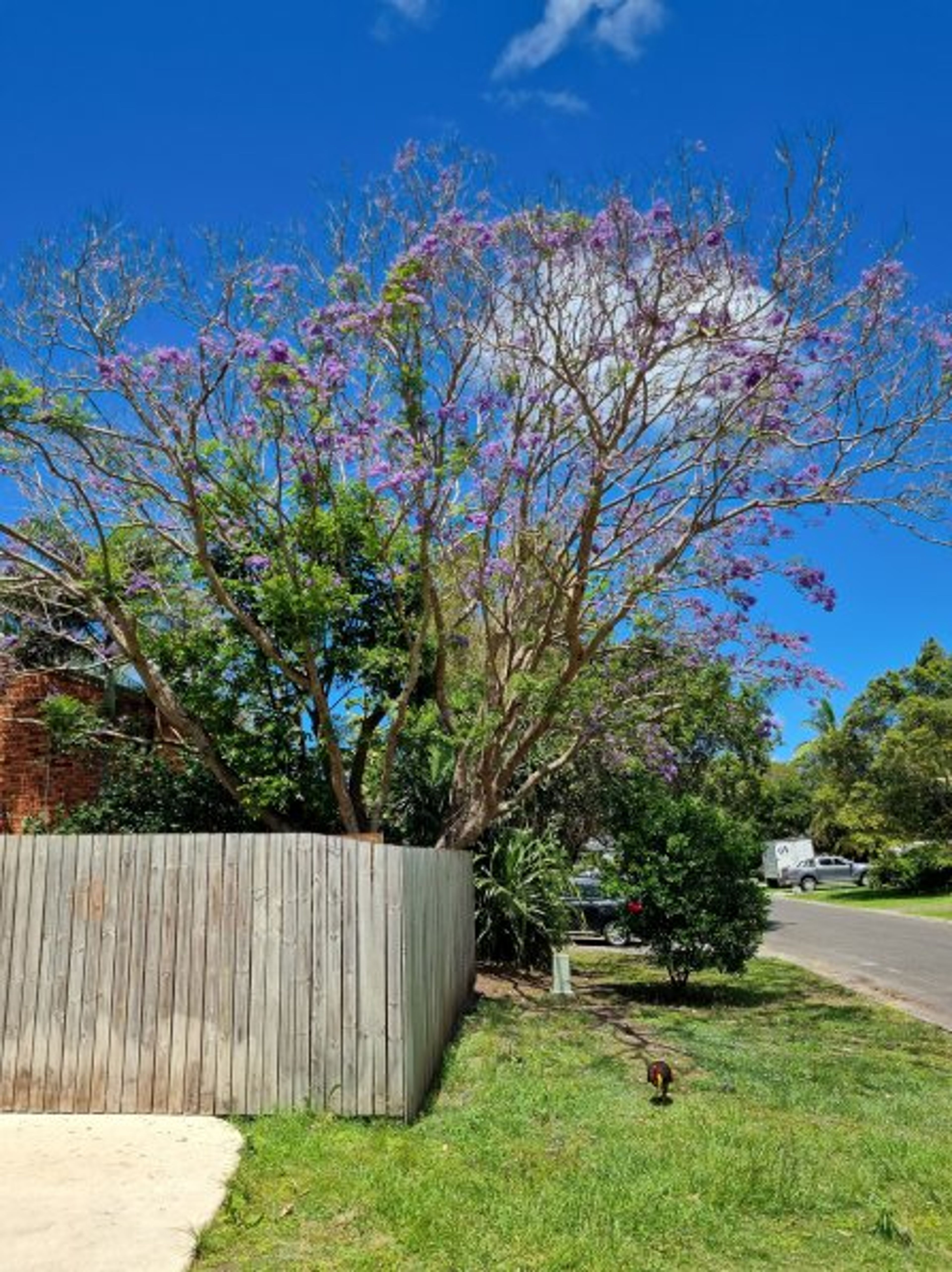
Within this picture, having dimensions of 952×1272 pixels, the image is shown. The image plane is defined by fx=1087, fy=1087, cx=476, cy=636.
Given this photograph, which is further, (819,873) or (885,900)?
(819,873)

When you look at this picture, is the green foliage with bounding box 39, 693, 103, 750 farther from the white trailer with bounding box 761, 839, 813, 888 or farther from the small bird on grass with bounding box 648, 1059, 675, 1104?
the white trailer with bounding box 761, 839, 813, 888

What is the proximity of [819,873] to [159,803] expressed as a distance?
40601 mm

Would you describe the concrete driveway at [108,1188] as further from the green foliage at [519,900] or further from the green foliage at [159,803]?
the green foliage at [519,900]

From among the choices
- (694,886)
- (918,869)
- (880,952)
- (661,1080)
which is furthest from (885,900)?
(661,1080)

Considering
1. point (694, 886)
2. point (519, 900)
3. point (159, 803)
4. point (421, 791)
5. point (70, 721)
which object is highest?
point (70, 721)

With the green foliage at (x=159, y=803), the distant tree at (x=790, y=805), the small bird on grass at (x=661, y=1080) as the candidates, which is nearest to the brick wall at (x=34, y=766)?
the green foliage at (x=159, y=803)

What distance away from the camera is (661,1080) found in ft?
23.1

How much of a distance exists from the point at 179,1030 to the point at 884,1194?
13.7ft

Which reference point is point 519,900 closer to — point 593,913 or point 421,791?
point 421,791

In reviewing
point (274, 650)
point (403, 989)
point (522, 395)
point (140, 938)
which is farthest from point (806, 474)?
point (140, 938)

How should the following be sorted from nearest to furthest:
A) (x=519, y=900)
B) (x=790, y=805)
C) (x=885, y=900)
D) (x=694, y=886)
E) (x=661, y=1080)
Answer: (x=661, y=1080), (x=694, y=886), (x=519, y=900), (x=885, y=900), (x=790, y=805)

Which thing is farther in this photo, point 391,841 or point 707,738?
point 707,738

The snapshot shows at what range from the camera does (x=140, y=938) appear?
23.1 ft

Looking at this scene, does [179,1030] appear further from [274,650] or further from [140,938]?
[274,650]
